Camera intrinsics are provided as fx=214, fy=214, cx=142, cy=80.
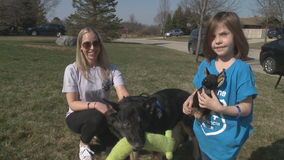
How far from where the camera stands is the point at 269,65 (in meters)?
10.7

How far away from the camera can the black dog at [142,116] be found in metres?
2.47

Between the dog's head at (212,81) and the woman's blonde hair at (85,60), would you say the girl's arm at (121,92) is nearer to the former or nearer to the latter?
the woman's blonde hair at (85,60)

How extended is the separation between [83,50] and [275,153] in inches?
139

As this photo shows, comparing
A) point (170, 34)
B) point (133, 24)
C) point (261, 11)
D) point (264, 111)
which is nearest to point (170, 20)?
point (170, 34)

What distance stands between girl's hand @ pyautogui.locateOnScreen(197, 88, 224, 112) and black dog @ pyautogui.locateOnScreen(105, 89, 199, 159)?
67cm

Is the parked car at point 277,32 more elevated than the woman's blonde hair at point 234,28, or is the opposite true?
the parked car at point 277,32

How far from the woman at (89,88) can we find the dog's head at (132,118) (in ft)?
1.16

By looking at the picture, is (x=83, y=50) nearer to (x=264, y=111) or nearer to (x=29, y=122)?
(x=29, y=122)

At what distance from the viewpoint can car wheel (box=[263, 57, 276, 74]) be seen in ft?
33.9

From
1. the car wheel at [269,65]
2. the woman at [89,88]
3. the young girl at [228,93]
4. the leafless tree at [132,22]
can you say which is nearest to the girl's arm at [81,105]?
the woman at [89,88]

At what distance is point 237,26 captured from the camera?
2039 millimetres

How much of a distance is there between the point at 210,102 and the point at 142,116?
92cm

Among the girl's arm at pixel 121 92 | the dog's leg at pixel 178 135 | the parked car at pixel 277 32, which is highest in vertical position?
the parked car at pixel 277 32

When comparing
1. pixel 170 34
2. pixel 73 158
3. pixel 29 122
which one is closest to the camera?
pixel 73 158
